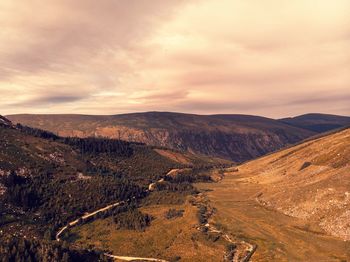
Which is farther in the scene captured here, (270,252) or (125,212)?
(125,212)

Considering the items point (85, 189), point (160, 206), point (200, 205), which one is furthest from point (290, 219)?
point (85, 189)

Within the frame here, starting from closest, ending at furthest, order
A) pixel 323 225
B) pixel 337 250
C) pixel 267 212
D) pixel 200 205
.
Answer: pixel 337 250 → pixel 323 225 → pixel 267 212 → pixel 200 205

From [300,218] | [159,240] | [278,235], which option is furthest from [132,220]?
[300,218]

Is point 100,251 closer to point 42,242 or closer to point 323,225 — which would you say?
point 42,242

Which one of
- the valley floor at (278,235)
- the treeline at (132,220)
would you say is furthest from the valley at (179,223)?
the treeline at (132,220)

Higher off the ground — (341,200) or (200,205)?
(341,200)

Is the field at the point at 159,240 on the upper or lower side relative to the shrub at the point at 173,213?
lower

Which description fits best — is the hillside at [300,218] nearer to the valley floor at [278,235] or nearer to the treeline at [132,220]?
the valley floor at [278,235]
